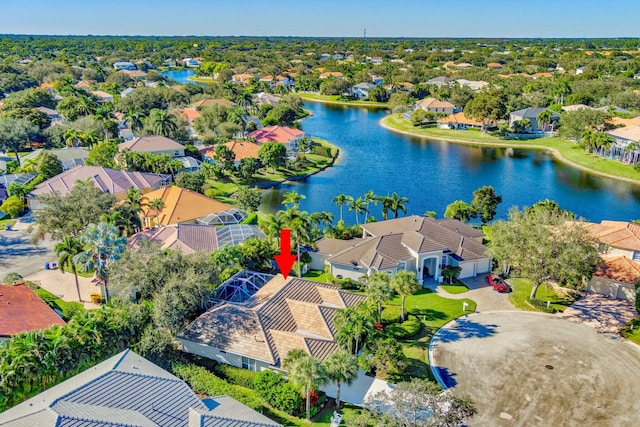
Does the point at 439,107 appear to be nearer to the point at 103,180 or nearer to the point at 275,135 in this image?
the point at 275,135

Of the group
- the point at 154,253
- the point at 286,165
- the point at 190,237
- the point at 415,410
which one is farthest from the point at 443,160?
the point at 415,410

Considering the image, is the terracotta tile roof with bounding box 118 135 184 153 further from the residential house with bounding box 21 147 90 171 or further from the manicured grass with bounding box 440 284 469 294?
the manicured grass with bounding box 440 284 469 294

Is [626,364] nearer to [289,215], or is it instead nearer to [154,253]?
[289,215]

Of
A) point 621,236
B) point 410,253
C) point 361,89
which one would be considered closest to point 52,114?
point 361,89

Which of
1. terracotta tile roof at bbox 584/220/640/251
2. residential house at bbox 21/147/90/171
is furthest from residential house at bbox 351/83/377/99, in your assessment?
terracotta tile roof at bbox 584/220/640/251

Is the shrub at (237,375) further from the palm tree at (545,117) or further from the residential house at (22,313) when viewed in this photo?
the palm tree at (545,117)

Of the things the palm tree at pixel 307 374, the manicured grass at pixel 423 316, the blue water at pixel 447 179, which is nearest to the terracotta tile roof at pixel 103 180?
the blue water at pixel 447 179
